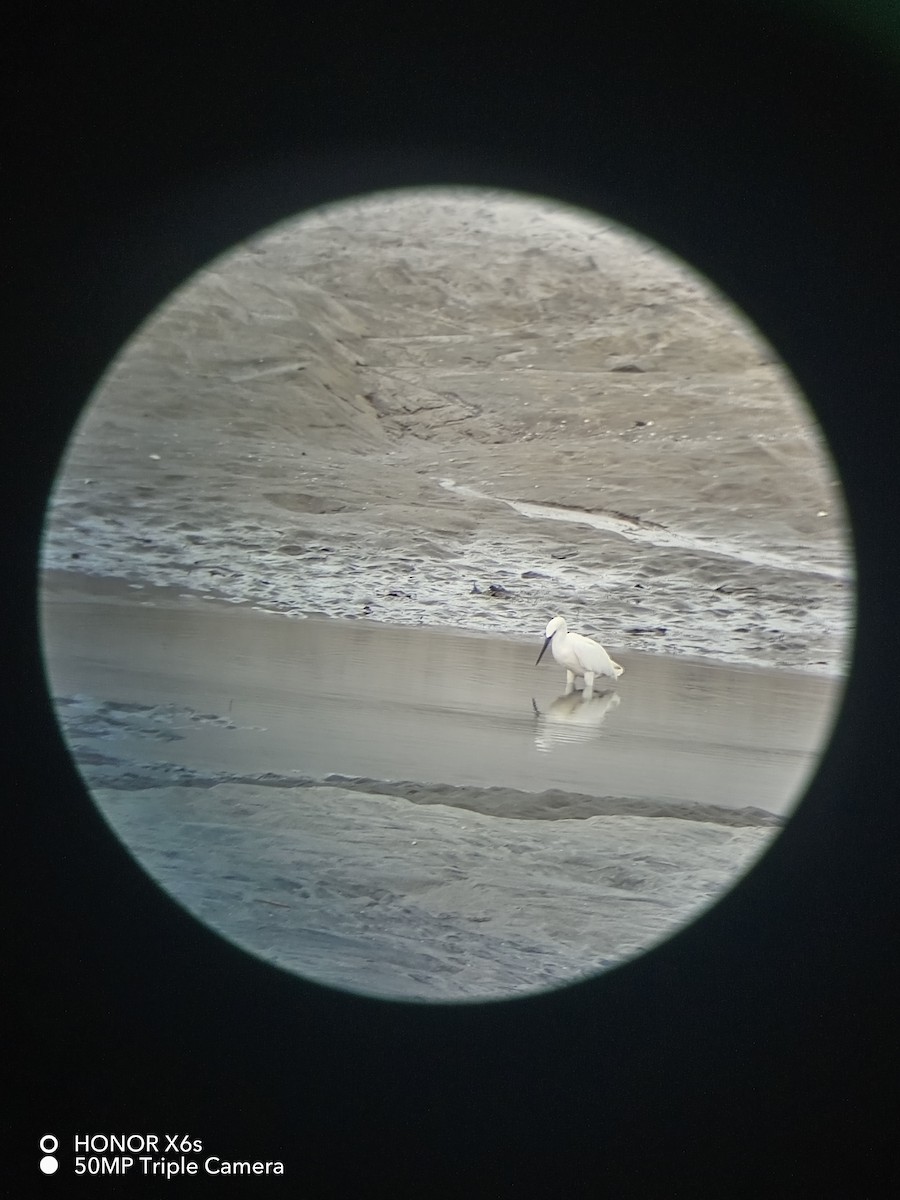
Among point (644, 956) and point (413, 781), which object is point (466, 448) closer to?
point (413, 781)

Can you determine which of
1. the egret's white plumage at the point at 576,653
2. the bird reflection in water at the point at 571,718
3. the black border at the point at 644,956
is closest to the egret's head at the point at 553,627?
the egret's white plumage at the point at 576,653

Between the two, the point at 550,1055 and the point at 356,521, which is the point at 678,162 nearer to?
the point at 356,521

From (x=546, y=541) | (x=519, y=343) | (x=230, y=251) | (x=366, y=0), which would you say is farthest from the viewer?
(x=519, y=343)

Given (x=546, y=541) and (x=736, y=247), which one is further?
(x=546, y=541)

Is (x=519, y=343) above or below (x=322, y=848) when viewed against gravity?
above

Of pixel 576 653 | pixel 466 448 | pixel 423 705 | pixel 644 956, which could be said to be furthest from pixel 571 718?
pixel 466 448

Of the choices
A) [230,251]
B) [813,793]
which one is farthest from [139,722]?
[813,793]

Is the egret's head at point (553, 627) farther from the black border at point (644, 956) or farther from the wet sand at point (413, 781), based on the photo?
the black border at point (644, 956)
